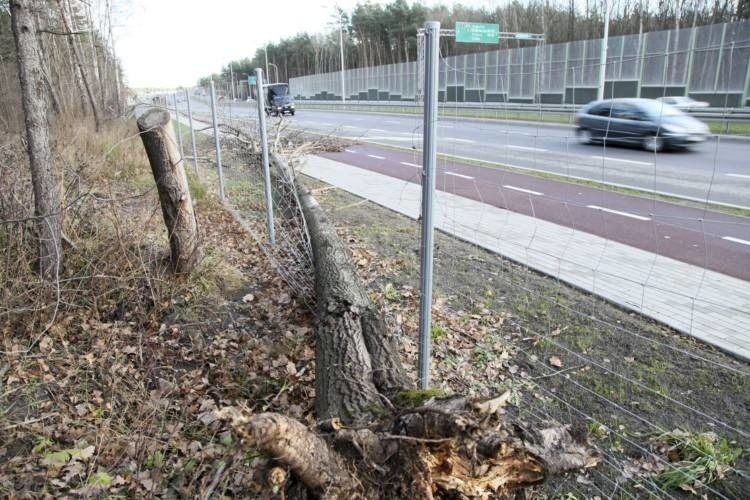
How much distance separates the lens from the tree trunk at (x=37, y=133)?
4199 millimetres

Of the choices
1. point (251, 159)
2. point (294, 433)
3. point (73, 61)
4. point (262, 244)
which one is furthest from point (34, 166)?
point (73, 61)

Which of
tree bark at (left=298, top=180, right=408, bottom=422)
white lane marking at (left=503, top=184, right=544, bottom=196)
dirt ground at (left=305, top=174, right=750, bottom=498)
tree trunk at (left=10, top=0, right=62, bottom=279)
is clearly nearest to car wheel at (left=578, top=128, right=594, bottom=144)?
dirt ground at (left=305, top=174, right=750, bottom=498)

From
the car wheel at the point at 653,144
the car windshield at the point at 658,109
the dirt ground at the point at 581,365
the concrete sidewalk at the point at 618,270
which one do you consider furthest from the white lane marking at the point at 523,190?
the car windshield at the point at 658,109

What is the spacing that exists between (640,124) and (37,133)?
180 inches

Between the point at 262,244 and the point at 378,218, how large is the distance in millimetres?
2411

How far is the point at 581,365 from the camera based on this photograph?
375cm

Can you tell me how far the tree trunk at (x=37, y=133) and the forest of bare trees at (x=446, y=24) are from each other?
1059 inches

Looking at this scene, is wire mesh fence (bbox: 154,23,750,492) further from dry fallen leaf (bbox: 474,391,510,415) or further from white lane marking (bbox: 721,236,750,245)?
dry fallen leaf (bbox: 474,391,510,415)

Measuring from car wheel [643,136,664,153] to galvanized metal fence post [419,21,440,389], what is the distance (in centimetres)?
125

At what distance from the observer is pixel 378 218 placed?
8211 millimetres

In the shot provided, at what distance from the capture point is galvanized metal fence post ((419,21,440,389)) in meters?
2.43

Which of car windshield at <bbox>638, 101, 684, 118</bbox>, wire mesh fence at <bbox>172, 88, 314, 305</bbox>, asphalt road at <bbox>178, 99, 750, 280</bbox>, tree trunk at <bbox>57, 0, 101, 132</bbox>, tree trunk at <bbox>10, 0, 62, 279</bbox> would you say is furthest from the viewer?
tree trunk at <bbox>57, 0, 101, 132</bbox>

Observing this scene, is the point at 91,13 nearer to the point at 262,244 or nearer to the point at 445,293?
the point at 262,244

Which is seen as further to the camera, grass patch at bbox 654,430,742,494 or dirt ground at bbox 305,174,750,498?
dirt ground at bbox 305,174,750,498
